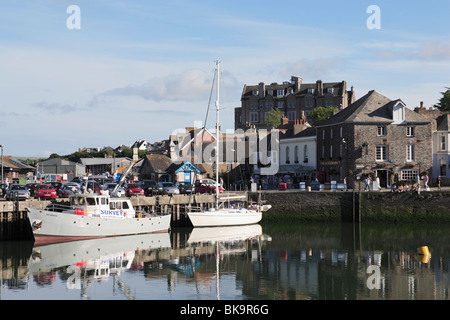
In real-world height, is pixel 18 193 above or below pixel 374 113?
below

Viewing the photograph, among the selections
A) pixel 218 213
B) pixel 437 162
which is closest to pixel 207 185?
pixel 218 213

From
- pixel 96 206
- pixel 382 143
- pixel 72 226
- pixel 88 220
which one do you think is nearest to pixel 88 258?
pixel 72 226

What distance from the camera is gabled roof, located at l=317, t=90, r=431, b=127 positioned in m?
63.5

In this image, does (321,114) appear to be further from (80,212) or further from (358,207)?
(80,212)

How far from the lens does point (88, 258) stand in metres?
36.3

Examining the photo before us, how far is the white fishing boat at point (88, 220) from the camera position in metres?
40.3

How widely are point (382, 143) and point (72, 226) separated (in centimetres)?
3518

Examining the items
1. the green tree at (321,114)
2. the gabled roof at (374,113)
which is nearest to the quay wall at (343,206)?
the gabled roof at (374,113)

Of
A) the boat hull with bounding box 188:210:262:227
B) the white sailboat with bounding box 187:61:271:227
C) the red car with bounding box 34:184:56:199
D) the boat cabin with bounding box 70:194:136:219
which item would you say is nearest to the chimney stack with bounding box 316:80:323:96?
the white sailboat with bounding box 187:61:271:227

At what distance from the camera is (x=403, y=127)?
64.2 metres

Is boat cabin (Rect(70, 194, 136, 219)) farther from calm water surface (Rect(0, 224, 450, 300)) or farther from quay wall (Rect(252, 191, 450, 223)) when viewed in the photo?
quay wall (Rect(252, 191, 450, 223))

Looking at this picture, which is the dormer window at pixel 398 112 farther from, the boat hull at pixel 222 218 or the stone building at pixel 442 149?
the boat hull at pixel 222 218

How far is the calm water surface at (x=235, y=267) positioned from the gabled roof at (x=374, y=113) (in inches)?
672
